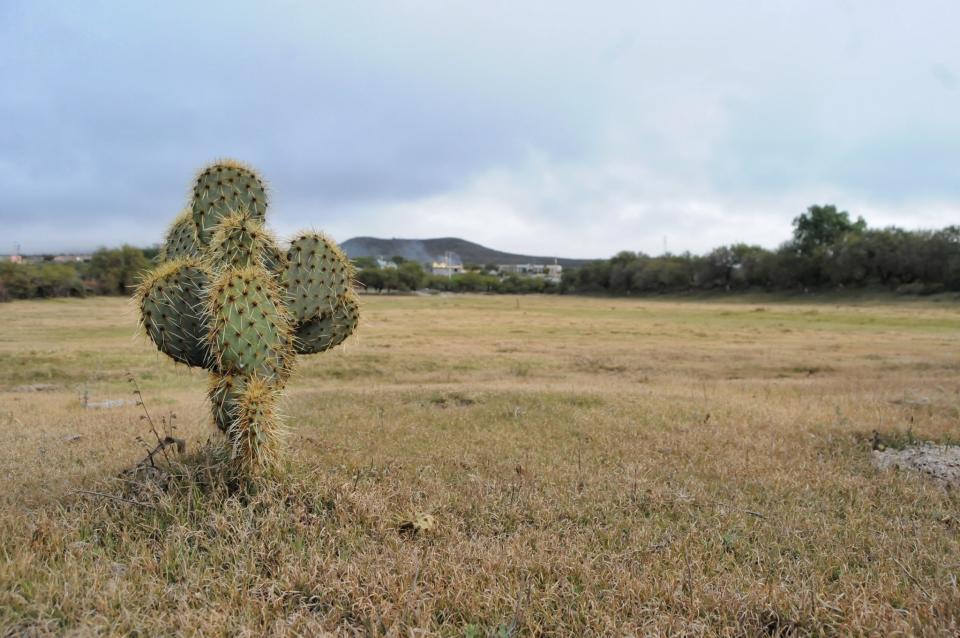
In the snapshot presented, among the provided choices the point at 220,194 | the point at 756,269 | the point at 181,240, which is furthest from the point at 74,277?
the point at 756,269

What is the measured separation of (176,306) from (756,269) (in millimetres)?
80972

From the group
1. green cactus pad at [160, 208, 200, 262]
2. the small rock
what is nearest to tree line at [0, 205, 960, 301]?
green cactus pad at [160, 208, 200, 262]

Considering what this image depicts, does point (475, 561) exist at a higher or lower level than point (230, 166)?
lower

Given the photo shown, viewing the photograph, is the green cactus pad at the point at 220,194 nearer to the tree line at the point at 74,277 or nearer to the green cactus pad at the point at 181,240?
the green cactus pad at the point at 181,240

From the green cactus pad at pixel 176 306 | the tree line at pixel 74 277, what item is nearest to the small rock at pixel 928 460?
the green cactus pad at pixel 176 306

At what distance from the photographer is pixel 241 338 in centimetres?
495

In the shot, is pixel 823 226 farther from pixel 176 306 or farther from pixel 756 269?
pixel 176 306

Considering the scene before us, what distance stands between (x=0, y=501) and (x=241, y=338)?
2205 mm

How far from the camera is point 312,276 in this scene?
598cm

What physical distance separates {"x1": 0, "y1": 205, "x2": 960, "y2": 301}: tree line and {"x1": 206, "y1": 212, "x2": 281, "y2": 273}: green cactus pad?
3776 centimetres

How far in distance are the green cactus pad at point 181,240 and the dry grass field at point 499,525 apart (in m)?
1.84

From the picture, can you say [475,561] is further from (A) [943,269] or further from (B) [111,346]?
(A) [943,269]

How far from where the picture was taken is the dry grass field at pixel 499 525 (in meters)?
3.30

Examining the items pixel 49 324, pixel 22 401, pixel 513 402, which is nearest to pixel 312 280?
pixel 513 402
